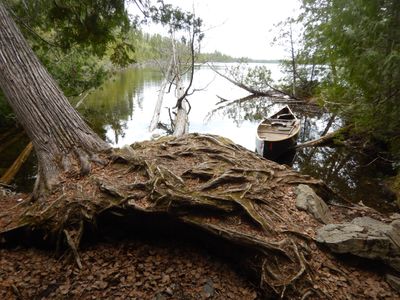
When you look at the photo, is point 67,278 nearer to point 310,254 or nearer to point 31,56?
point 310,254

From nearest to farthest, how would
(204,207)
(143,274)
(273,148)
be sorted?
(143,274) < (204,207) < (273,148)

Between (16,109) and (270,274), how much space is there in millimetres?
4726

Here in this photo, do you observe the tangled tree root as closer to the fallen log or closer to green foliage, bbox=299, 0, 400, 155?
the fallen log

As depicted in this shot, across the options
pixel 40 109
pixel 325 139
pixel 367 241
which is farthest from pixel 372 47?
pixel 325 139

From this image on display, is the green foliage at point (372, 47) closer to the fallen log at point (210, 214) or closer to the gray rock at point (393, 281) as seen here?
the fallen log at point (210, 214)

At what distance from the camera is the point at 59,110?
488 cm

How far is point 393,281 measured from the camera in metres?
3.55

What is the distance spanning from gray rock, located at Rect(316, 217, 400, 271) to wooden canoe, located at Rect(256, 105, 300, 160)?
20.8 ft

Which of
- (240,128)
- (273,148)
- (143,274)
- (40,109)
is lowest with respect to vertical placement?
(240,128)

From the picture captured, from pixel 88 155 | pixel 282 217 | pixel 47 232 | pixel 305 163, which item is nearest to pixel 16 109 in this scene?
pixel 88 155

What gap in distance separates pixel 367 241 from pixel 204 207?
7.40 feet

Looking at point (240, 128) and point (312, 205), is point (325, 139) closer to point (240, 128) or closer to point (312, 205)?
point (240, 128)

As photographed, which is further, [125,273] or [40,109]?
[40,109]

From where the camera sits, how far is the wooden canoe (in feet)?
33.9
